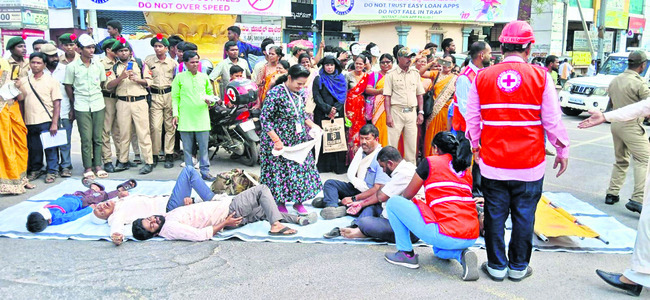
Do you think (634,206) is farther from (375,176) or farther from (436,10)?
(436,10)

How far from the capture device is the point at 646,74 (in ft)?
43.1

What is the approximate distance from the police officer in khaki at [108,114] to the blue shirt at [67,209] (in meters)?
2.09

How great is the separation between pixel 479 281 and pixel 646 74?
11.8 metres

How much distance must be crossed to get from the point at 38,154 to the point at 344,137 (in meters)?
4.22

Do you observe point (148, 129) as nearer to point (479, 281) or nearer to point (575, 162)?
point (479, 281)

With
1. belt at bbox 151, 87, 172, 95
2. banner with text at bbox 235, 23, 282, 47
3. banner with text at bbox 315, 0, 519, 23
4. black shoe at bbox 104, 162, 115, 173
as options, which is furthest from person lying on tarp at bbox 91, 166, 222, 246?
banner with text at bbox 235, 23, 282, 47

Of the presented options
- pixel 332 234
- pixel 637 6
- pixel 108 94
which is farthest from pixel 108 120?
pixel 637 6

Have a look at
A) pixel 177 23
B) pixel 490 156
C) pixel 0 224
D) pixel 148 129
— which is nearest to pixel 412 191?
pixel 490 156

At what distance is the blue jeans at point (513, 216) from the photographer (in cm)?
382

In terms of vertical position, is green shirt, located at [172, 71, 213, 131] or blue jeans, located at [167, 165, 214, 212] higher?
green shirt, located at [172, 71, 213, 131]

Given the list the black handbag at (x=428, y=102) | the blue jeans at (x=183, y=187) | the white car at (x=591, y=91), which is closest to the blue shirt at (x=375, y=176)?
the blue jeans at (x=183, y=187)

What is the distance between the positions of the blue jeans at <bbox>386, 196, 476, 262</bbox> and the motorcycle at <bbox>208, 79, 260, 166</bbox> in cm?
389

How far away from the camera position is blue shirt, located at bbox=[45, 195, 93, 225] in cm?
527

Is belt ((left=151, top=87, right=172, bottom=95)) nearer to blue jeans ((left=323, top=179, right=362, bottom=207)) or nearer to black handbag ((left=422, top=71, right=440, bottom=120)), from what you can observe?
blue jeans ((left=323, top=179, right=362, bottom=207))
